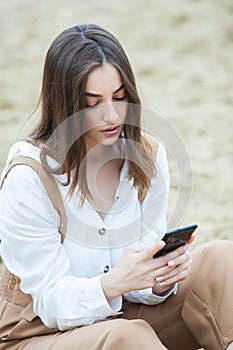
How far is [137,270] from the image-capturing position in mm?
1905

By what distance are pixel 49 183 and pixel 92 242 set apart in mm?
171

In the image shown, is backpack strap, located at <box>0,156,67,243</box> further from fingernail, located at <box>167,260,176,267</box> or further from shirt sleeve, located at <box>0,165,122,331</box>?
fingernail, located at <box>167,260,176,267</box>

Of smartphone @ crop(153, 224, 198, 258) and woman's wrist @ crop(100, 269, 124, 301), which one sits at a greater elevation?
smartphone @ crop(153, 224, 198, 258)

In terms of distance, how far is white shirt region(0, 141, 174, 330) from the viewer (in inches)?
75.6

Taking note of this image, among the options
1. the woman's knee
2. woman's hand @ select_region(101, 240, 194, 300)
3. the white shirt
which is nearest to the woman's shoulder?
the white shirt

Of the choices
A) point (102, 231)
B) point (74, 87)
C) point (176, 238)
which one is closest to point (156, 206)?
point (102, 231)

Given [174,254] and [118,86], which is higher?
[118,86]

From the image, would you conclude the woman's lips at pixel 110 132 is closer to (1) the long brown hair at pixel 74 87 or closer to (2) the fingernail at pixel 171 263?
Result: (1) the long brown hair at pixel 74 87

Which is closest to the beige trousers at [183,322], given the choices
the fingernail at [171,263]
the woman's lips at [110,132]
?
the fingernail at [171,263]

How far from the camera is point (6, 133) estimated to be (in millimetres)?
4160

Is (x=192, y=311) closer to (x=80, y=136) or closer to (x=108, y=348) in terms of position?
(x=108, y=348)

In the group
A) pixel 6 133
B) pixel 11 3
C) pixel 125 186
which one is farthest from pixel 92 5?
pixel 125 186

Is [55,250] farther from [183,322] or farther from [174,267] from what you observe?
[183,322]

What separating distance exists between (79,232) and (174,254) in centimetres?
22
